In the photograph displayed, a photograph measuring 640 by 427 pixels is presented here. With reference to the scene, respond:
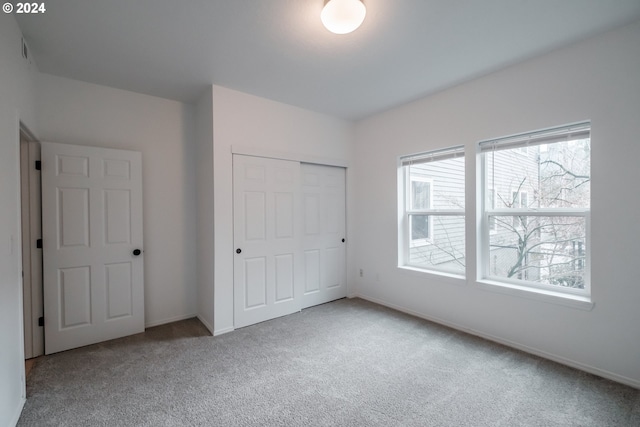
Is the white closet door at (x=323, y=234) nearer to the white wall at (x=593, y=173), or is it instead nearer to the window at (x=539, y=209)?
the white wall at (x=593, y=173)

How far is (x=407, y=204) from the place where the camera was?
377 cm

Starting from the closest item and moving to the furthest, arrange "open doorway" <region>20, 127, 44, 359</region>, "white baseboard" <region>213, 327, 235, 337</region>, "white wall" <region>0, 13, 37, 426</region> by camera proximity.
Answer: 1. "white wall" <region>0, 13, 37, 426</region>
2. "open doorway" <region>20, 127, 44, 359</region>
3. "white baseboard" <region>213, 327, 235, 337</region>

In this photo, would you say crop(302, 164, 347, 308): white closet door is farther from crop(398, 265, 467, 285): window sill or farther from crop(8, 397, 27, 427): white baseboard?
crop(8, 397, 27, 427): white baseboard

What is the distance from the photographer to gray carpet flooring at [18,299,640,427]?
1.79 m

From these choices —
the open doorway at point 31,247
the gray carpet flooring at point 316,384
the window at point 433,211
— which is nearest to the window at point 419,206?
the window at point 433,211

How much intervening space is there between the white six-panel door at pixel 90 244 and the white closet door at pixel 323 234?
1980 millimetres

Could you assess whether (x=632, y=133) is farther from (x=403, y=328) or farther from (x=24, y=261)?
(x=24, y=261)

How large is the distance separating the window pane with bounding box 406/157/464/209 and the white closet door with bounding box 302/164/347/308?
3.75ft

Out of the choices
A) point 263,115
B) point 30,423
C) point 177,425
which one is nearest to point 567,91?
point 263,115

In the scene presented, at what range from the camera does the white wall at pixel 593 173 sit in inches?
82.8

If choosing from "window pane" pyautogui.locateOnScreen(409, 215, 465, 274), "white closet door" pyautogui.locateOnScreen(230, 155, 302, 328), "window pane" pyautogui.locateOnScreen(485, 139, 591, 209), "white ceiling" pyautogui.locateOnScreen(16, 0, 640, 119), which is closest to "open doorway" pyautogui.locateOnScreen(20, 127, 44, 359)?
"white ceiling" pyautogui.locateOnScreen(16, 0, 640, 119)

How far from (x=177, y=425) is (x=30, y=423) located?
0.94 m

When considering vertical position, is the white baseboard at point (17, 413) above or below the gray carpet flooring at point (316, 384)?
above

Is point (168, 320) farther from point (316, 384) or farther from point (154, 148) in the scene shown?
point (316, 384)
